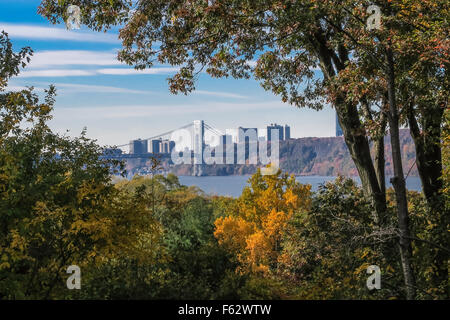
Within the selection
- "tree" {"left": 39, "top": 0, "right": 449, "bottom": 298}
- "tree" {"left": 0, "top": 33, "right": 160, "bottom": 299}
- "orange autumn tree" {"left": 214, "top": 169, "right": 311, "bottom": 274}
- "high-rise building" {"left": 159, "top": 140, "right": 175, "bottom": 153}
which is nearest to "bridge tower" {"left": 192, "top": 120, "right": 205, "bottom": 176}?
"high-rise building" {"left": 159, "top": 140, "right": 175, "bottom": 153}

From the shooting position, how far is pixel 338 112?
9.77 m

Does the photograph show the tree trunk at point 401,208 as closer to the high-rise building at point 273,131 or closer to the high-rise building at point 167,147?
the high-rise building at point 167,147

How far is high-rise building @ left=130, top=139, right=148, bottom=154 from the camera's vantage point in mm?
82994

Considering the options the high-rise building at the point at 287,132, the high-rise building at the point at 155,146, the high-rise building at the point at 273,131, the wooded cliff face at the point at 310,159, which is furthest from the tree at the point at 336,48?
the high-rise building at the point at 287,132

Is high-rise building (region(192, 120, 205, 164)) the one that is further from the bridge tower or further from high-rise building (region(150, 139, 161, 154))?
high-rise building (region(150, 139, 161, 154))

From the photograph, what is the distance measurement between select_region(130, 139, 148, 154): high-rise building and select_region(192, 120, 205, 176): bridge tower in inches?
432

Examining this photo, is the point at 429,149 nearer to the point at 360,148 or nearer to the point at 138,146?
the point at 360,148

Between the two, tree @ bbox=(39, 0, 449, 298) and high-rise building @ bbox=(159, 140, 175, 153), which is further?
high-rise building @ bbox=(159, 140, 175, 153)

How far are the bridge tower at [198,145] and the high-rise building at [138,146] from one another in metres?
11.0

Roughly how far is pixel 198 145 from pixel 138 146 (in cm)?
1605

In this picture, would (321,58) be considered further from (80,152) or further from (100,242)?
(100,242)

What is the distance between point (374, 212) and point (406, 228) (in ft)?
9.74

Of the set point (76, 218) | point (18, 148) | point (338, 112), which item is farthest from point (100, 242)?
point (338, 112)
